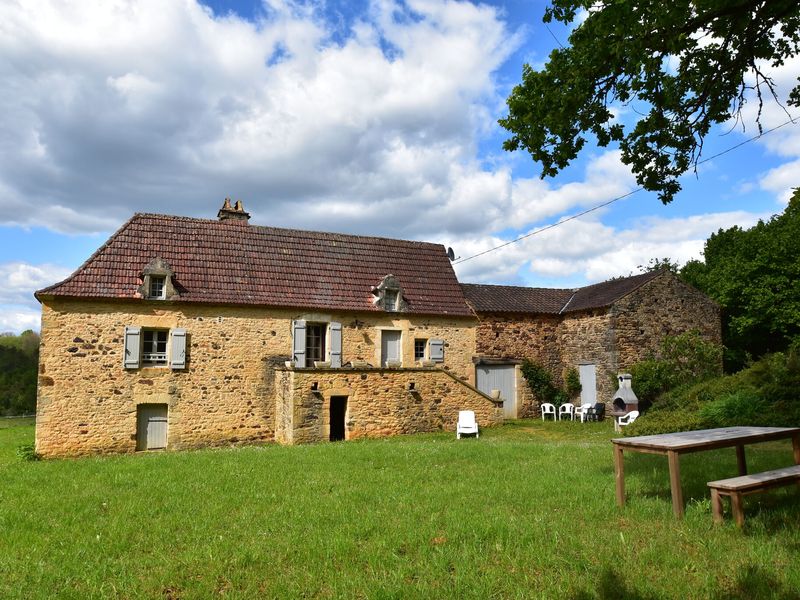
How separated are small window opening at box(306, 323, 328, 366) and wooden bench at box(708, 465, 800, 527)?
1477 centimetres

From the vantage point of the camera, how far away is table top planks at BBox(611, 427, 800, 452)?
17.7 ft

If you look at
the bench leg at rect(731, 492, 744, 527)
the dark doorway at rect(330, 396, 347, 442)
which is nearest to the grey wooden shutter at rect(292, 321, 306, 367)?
the dark doorway at rect(330, 396, 347, 442)

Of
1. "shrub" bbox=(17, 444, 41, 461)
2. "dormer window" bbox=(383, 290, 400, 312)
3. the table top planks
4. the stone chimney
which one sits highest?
the stone chimney

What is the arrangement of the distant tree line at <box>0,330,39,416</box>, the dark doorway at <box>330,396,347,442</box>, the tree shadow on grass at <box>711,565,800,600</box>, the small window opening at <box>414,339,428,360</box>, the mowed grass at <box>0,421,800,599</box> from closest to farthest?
1. the tree shadow on grass at <box>711,565,800,600</box>
2. the mowed grass at <box>0,421,800,599</box>
3. the dark doorway at <box>330,396,347,442</box>
4. the small window opening at <box>414,339,428,360</box>
5. the distant tree line at <box>0,330,39,416</box>

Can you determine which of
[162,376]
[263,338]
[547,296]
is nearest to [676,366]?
[547,296]

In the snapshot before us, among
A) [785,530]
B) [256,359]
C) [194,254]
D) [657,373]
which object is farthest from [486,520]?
[657,373]

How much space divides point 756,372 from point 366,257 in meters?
13.3

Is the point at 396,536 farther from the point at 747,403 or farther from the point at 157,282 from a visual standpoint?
the point at 157,282

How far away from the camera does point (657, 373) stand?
68.3 ft

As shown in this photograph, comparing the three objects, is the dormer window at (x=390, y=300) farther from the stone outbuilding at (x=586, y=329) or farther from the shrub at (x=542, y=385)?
the shrub at (x=542, y=385)

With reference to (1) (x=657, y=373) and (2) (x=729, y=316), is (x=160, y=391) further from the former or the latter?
(2) (x=729, y=316)

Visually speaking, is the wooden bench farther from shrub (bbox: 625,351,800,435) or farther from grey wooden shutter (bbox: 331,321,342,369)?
grey wooden shutter (bbox: 331,321,342,369)

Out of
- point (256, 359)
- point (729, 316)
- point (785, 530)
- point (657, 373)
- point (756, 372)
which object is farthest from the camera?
point (729, 316)

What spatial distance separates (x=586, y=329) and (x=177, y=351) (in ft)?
51.8
